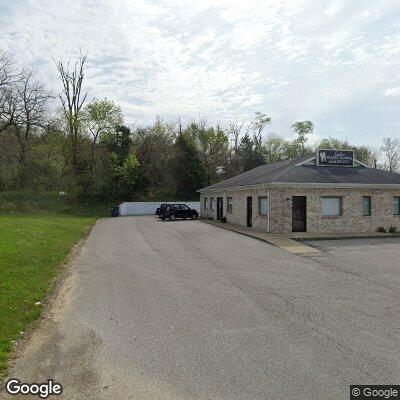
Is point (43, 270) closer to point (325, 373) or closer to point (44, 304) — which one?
point (44, 304)

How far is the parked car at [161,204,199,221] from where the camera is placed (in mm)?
35969

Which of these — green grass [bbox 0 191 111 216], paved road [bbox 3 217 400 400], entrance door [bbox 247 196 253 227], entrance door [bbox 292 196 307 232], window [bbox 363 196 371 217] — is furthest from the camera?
green grass [bbox 0 191 111 216]

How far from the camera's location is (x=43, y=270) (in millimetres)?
11820

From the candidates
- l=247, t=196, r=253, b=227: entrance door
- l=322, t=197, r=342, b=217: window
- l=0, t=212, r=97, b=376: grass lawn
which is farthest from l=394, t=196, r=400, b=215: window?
l=0, t=212, r=97, b=376: grass lawn

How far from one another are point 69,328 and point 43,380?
6.94 ft

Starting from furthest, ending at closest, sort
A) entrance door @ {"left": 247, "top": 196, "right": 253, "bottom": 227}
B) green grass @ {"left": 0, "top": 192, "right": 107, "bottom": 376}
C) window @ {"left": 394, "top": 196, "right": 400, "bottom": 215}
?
entrance door @ {"left": 247, "top": 196, "right": 253, "bottom": 227}, window @ {"left": 394, "top": 196, "right": 400, "bottom": 215}, green grass @ {"left": 0, "top": 192, "right": 107, "bottom": 376}

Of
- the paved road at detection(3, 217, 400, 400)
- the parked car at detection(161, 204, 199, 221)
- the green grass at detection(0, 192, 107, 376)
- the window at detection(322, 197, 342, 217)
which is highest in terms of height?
the window at detection(322, 197, 342, 217)

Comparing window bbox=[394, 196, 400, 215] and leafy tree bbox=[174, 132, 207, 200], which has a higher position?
leafy tree bbox=[174, 132, 207, 200]

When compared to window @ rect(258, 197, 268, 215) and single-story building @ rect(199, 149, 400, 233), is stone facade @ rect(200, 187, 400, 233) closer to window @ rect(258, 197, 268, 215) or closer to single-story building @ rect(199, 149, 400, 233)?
single-story building @ rect(199, 149, 400, 233)

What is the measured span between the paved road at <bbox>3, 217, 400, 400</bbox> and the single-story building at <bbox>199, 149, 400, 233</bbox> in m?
9.52

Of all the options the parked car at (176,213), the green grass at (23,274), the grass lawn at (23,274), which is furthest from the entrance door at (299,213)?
the parked car at (176,213)

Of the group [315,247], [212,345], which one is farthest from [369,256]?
[212,345]

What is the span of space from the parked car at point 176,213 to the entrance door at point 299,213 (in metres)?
15.2

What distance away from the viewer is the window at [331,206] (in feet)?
77.0
